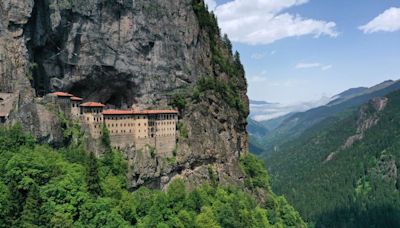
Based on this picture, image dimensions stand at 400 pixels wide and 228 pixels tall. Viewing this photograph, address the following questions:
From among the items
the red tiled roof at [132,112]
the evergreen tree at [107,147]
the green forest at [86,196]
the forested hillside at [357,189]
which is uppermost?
the red tiled roof at [132,112]

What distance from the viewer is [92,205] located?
61188 mm

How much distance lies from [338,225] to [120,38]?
91.9 m

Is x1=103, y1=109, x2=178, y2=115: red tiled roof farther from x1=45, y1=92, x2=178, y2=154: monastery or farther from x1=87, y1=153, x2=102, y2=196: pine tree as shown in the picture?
x1=87, y1=153, x2=102, y2=196: pine tree

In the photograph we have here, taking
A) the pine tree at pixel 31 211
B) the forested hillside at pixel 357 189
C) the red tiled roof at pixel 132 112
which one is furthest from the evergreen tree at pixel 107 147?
the forested hillside at pixel 357 189

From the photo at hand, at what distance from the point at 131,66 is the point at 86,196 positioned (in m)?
29.0

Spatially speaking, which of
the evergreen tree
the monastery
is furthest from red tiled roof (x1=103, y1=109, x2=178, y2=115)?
the evergreen tree

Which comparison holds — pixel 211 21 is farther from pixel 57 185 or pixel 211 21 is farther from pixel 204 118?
pixel 57 185

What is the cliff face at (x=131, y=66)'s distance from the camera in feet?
230

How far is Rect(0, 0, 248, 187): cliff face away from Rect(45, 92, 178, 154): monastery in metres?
2.47

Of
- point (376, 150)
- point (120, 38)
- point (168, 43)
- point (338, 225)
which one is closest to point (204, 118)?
point (168, 43)

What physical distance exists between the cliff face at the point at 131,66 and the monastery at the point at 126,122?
8.10 ft

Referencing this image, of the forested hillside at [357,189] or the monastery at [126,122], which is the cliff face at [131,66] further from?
the forested hillside at [357,189]

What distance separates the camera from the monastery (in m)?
Answer: 72.2

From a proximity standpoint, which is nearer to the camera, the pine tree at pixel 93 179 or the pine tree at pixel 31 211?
the pine tree at pixel 31 211
